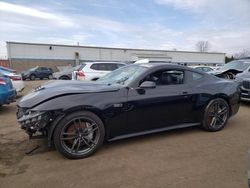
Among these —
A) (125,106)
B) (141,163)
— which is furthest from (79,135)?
(141,163)

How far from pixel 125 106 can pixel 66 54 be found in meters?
40.1

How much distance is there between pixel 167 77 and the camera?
4.95 metres

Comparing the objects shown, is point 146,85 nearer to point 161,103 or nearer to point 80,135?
point 161,103

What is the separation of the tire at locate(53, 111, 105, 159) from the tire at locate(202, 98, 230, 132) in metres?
2.35

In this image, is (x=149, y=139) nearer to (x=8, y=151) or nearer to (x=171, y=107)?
(x=171, y=107)

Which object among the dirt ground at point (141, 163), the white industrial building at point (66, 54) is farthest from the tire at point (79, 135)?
the white industrial building at point (66, 54)

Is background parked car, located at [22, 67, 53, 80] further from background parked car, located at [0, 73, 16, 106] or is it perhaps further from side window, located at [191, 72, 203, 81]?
side window, located at [191, 72, 203, 81]

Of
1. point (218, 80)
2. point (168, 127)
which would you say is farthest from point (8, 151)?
point (218, 80)

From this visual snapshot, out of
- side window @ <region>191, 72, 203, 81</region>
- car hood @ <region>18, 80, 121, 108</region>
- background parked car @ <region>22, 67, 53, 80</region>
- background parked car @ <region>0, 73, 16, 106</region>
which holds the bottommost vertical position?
background parked car @ <region>22, 67, 53, 80</region>

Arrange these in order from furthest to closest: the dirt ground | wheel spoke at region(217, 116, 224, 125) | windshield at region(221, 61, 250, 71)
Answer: windshield at region(221, 61, 250, 71), wheel spoke at region(217, 116, 224, 125), the dirt ground

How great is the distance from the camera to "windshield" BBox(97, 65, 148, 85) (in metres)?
4.66

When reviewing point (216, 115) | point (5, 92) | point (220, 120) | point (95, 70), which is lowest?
point (220, 120)

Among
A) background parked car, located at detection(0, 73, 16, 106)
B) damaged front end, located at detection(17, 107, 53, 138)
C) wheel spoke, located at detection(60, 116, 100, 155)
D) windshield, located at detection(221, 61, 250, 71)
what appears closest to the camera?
damaged front end, located at detection(17, 107, 53, 138)

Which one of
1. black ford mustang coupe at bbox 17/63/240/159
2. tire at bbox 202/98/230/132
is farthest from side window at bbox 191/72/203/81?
tire at bbox 202/98/230/132
